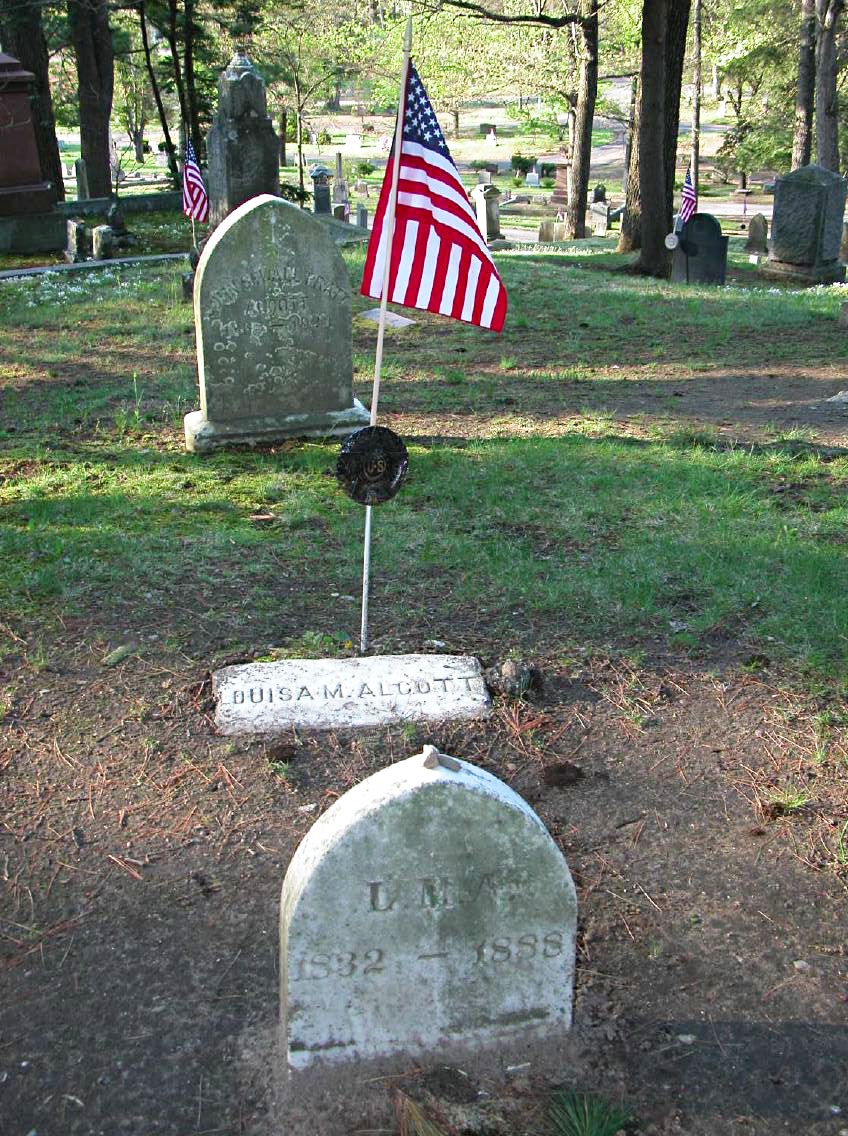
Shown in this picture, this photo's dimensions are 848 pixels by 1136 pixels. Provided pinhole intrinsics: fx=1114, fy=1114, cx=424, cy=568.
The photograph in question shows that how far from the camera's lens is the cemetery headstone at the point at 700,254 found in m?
16.2

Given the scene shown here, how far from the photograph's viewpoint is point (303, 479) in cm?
729

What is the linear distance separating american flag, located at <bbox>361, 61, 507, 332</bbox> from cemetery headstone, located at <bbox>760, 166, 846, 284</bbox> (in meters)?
14.2

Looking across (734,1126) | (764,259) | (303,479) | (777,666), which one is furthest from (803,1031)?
(764,259)

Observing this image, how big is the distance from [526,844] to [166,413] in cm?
655

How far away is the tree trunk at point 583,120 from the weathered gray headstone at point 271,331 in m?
17.3

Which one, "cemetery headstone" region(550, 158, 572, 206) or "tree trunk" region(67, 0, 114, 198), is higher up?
"tree trunk" region(67, 0, 114, 198)

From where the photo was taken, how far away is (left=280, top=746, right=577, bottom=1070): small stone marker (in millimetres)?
2734

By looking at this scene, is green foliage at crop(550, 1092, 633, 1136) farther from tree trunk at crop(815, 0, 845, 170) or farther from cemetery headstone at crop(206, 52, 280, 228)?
tree trunk at crop(815, 0, 845, 170)

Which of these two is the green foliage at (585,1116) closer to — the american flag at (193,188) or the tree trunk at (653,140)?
the american flag at (193,188)

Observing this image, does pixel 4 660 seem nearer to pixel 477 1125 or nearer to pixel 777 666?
pixel 477 1125

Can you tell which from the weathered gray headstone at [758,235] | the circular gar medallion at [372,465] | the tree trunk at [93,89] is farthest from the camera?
the weathered gray headstone at [758,235]

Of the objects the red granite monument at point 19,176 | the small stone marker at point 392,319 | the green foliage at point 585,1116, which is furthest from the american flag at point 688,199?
the green foliage at point 585,1116

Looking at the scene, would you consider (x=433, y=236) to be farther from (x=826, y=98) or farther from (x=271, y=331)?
(x=826, y=98)

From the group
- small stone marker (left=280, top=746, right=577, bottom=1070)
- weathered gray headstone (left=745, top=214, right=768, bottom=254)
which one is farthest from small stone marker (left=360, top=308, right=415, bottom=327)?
weathered gray headstone (left=745, top=214, right=768, bottom=254)
